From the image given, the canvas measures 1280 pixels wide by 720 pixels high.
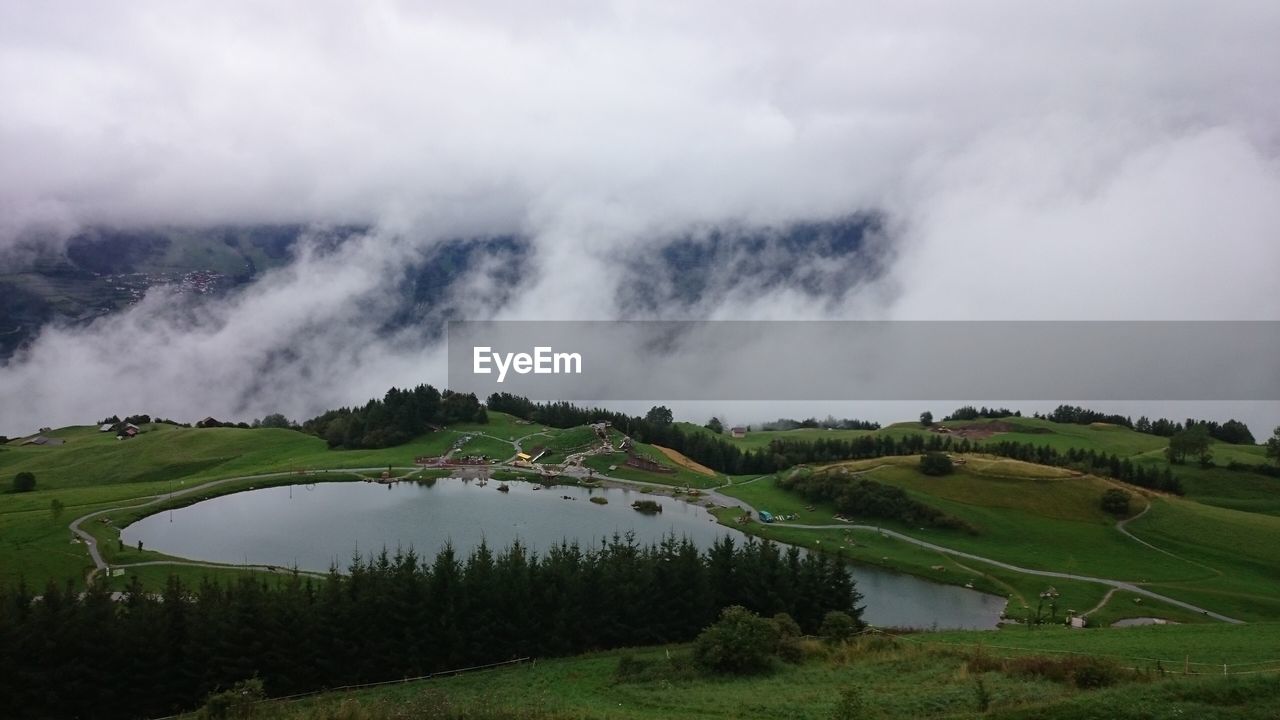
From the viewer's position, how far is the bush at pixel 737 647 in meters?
37.7

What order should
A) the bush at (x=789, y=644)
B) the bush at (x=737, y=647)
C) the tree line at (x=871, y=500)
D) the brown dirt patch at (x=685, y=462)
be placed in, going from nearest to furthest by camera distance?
the bush at (x=737, y=647) < the bush at (x=789, y=644) < the tree line at (x=871, y=500) < the brown dirt patch at (x=685, y=462)

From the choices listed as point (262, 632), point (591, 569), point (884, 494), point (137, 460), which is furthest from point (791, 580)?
point (137, 460)

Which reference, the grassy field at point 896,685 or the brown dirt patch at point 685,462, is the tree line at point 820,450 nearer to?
the brown dirt patch at point 685,462

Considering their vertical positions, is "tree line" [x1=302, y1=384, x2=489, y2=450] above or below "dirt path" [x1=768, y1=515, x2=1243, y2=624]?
above

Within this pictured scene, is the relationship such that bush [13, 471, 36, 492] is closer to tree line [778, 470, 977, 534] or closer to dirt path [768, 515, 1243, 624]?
dirt path [768, 515, 1243, 624]

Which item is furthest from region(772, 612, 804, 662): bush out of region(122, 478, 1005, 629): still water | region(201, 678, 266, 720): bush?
region(201, 678, 266, 720): bush

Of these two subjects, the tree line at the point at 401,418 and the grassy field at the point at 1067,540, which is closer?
the grassy field at the point at 1067,540

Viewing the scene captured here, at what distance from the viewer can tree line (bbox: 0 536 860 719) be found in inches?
1506

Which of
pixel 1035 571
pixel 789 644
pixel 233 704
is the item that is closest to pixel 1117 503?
pixel 1035 571

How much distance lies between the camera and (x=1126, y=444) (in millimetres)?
167750

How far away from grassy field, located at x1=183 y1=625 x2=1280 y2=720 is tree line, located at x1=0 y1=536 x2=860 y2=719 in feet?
9.11

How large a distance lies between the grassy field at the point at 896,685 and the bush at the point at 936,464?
6565 cm

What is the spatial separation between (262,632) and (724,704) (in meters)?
28.4

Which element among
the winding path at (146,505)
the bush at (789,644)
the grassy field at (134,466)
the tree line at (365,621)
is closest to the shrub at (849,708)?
the bush at (789,644)
